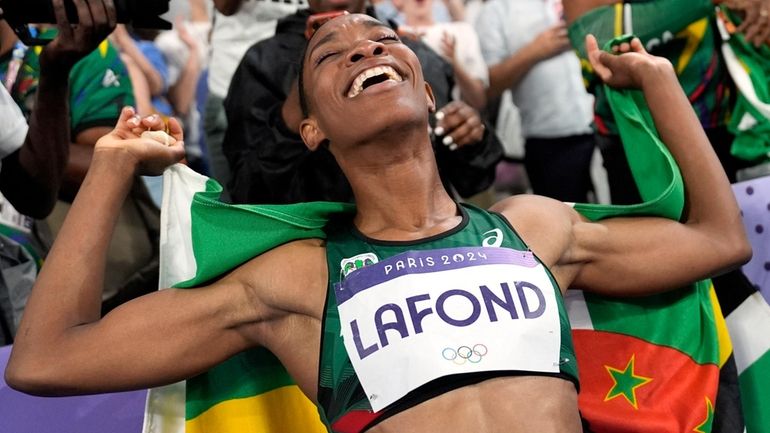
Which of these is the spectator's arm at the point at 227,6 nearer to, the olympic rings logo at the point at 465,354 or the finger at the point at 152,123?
the finger at the point at 152,123

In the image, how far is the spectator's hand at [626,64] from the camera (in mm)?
2307

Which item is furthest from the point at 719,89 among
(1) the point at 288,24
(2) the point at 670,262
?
(1) the point at 288,24

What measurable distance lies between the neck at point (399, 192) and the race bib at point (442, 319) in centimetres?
14

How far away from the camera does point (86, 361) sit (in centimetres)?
189

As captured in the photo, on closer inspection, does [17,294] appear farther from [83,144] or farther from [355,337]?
[355,337]

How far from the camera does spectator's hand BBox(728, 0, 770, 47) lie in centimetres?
257

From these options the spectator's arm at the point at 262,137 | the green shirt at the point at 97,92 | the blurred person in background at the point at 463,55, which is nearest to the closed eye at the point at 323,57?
the spectator's arm at the point at 262,137

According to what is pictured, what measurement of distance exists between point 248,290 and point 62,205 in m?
1.16

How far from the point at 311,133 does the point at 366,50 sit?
8.4 inches

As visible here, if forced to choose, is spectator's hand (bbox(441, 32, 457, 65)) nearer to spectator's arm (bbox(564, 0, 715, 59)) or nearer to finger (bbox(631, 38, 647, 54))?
spectator's arm (bbox(564, 0, 715, 59))

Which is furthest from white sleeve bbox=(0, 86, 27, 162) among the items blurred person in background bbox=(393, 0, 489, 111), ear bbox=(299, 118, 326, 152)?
blurred person in background bbox=(393, 0, 489, 111)

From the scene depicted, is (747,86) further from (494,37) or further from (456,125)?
(494,37)

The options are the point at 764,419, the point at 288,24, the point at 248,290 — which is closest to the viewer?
the point at 248,290

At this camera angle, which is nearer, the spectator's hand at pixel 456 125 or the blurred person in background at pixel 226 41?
the spectator's hand at pixel 456 125
